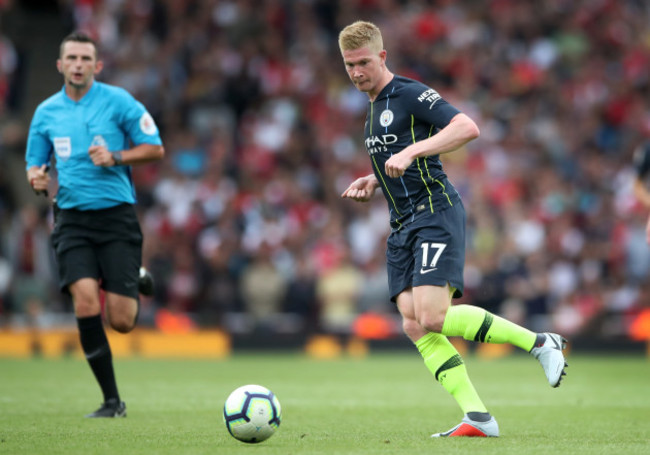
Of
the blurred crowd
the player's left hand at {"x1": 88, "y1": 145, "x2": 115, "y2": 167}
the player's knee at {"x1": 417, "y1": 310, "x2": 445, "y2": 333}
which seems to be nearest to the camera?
the player's knee at {"x1": 417, "y1": 310, "x2": 445, "y2": 333}

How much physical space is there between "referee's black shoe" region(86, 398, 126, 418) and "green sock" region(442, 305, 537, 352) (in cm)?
271

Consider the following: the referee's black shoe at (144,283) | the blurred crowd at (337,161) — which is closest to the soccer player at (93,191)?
the referee's black shoe at (144,283)

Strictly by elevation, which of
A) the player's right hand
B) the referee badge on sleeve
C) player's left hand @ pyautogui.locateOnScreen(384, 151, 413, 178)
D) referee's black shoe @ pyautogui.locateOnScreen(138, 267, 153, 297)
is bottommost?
referee's black shoe @ pyautogui.locateOnScreen(138, 267, 153, 297)

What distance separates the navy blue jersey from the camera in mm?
6629

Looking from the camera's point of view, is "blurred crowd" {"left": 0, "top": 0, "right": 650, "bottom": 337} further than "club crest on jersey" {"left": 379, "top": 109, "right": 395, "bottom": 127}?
Yes

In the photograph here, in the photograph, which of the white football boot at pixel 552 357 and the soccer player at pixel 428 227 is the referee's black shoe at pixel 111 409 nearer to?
the soccer player at pixel 428 227

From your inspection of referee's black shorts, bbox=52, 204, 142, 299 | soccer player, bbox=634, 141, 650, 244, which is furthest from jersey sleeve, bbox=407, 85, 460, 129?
soccer player, bbox=634, 141, 650, 244

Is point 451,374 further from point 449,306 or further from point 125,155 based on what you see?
point 125,155

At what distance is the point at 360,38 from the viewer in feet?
21.6

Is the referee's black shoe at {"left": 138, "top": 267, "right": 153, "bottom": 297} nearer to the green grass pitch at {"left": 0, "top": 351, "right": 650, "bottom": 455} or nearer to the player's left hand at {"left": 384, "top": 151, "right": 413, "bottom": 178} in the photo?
the green grass pitch at {"left": 0, "top": 351, "right": 650, "bottom": 455}

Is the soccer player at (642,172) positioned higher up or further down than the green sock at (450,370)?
higher up

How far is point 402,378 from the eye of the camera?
12.3 meters

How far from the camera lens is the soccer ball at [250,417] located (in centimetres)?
621

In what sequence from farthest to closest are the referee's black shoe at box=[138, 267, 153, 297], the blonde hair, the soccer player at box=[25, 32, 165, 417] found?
1. the referee's black shoe at box=[138, 267, 153, 297]
2. the soccer player at box=[25, 32, 165, 417]
3. the blonde hair
